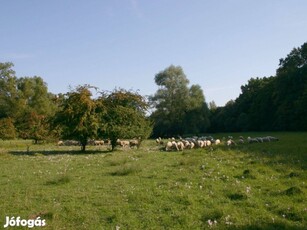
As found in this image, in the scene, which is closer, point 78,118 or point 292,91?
point 78,118

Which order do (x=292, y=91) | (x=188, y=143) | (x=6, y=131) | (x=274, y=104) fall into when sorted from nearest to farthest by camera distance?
1. (x=188, y=143)
2. (x=6, y=131)
3. (x=292, y=91)
4. (x=274, y=104)

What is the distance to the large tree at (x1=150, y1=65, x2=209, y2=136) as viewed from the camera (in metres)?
80.5

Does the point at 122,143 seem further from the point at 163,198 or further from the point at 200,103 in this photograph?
the point at 200,103

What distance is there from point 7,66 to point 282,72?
57508 millimetres

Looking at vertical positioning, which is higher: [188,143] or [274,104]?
[274,104]

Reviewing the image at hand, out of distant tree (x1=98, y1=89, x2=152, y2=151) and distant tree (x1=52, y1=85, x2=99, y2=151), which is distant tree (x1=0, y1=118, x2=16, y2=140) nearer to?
distant tree (x1=52, y1=85, x2=99, y2=151)

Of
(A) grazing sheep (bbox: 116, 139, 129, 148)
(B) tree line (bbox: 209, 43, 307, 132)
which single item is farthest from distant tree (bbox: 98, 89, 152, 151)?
(B) tree line (bbox: 209, 43, 307, 132)

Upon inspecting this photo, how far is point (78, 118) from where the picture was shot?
1321 inches

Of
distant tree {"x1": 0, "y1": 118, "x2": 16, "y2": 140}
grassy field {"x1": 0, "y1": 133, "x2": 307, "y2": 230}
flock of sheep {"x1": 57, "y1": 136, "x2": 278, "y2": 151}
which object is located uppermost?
distant tree {"x1": 0, "y1": 118, "x2": 16, "y2": 140}

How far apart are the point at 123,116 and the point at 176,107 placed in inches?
1830

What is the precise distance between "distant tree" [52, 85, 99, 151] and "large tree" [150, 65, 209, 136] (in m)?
46.3

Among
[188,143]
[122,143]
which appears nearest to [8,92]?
[122,143]

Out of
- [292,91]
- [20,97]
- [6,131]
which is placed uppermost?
[20,97]

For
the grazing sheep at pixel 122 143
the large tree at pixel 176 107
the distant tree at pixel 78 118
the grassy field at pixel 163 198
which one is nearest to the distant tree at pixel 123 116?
the distant tree at pixel 78 118
